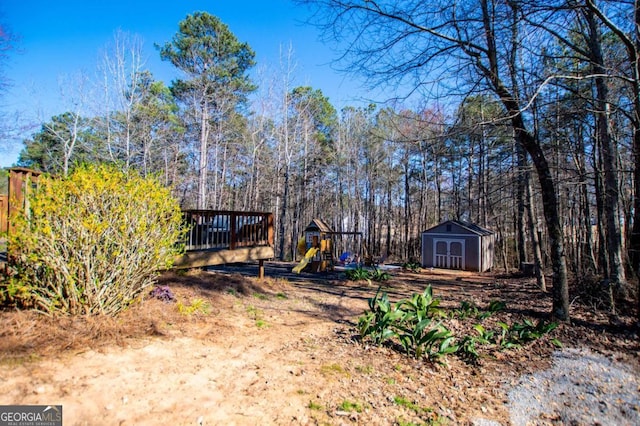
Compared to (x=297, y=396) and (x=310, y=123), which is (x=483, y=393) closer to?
(x=297, y=396)

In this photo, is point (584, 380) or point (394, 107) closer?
point (584, 380)

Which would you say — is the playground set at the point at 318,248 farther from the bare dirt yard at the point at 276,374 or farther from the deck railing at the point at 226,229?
the bare dirt yard at the point at 276,374

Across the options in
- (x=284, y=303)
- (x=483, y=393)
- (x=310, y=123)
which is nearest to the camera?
(x=483, y=393)

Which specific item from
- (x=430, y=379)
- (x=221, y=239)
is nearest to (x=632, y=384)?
(x=430, y=379)

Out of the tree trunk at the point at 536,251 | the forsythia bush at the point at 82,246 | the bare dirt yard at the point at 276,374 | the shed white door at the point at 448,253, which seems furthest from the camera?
the shed white door at the point at 448,253

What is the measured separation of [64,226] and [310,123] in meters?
17.2

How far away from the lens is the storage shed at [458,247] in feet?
47.8

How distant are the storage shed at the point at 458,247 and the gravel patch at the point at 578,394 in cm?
1110

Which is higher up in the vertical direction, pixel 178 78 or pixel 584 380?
pixel 178 78

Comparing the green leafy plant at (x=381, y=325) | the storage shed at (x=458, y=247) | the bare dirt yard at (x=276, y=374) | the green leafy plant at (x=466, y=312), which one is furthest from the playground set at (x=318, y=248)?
the green leafy plant at (x=381, y=325)

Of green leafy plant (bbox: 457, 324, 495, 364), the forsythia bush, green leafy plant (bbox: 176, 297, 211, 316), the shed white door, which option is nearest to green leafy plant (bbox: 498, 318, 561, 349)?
green leafy plant (bbox: 457, 324, 495, 364)

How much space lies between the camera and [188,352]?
11.0 ft

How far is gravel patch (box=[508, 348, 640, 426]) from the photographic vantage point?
2809mm

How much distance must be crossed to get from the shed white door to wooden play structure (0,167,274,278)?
32.6 feet
